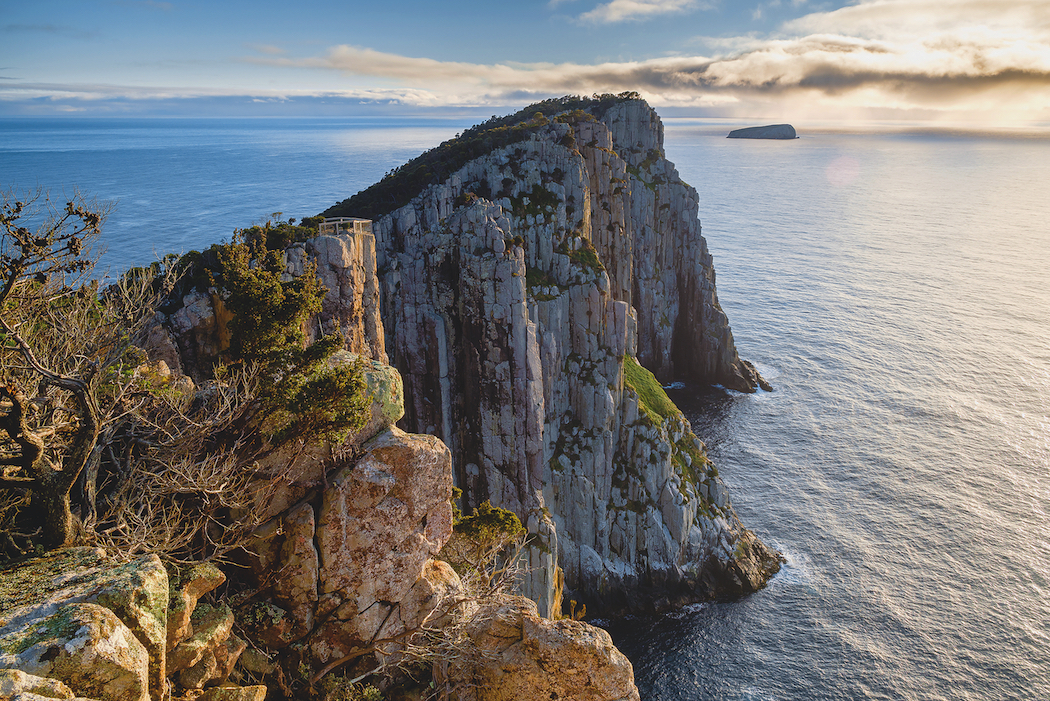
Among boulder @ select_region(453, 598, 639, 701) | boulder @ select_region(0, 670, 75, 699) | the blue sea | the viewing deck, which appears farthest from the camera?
the blue sea

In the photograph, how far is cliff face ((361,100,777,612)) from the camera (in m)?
58.2

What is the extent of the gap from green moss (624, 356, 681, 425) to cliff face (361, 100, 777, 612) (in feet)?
0.92

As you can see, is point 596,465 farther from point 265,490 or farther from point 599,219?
point 265,490

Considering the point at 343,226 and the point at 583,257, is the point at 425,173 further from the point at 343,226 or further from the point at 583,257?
the point at 343,226

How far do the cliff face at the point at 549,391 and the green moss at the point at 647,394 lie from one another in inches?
11.0

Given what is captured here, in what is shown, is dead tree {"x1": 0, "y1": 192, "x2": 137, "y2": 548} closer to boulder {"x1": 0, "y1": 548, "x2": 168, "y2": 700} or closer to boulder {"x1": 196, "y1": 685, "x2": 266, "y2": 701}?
boulder {"x1": 0, "y1": 548, "x2": 168, "y2": 700}

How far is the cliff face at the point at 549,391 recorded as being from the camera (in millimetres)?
58156

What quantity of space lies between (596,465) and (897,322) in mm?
108092

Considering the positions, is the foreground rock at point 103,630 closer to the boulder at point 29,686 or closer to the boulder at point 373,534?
the boulder at point 29,686

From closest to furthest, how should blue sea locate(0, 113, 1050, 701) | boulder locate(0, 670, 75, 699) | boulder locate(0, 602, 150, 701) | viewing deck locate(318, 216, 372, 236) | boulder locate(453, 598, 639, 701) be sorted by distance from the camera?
1. boulder locate(0, 670, 75, 699)
2. boulder locate(0, 602, 150, 701)
3. boulder locate(453, 598, 639, 701)
4. viewing deck locate(318, 216, 372, 236)
5. blue sea locate(0, 113, 1050, 701)

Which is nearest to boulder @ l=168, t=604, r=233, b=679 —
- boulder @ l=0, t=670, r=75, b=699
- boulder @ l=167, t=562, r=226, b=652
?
boulder @ l=167, t=562, r=226, b=652

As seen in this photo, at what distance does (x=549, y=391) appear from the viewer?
64062 mm

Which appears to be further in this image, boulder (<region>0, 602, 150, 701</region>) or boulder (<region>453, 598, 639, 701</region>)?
boulder (<region>453, 598, 639, 701</region>)

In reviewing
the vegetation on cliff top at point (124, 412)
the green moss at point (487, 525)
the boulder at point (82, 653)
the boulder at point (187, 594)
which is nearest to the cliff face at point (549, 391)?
the green moss at point (487, 525)
